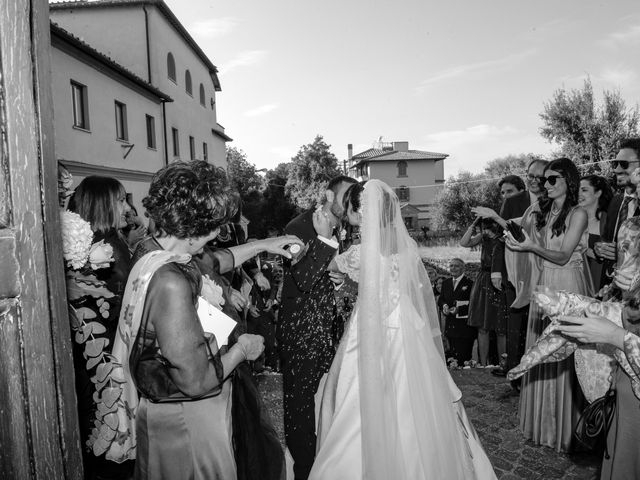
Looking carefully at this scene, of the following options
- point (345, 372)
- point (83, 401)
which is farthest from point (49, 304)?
point (345, 372)

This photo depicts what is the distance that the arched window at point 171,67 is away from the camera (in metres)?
23.4

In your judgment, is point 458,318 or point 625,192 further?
point 458,318

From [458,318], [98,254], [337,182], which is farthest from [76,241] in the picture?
[458,318]

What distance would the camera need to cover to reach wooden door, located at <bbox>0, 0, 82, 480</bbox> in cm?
115

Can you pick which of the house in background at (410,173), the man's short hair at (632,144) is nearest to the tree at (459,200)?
the house in background at (410,173)

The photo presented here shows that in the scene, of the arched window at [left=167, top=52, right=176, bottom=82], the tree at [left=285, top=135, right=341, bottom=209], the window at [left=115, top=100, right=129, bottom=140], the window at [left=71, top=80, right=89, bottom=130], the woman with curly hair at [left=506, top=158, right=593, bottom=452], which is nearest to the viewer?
the woman with curly hair at [left=506, top=158, right=593, bottom=452]

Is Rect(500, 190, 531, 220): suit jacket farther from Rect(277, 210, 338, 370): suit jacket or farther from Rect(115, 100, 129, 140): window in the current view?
Rect(115, 100, 129, 140): window

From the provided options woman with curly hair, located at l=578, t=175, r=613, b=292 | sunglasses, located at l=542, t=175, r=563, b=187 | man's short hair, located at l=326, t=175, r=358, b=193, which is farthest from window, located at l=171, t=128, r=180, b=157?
sunglasses, located at l=542, t=175, r=563, b=187

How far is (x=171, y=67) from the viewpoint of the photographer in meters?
23.7

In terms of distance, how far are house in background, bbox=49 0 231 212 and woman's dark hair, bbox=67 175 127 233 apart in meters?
8.35

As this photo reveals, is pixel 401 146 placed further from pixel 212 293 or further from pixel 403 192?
pixel 212 293

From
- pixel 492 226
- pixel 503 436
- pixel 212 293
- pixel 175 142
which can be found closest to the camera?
pixel 212 293

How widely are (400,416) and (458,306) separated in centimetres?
470

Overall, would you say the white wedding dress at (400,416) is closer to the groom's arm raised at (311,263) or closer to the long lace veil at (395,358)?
the long lace veil at (395,358)
